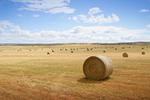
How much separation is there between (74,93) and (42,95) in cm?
182

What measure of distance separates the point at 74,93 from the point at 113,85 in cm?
289

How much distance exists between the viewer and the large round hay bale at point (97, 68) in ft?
39.4

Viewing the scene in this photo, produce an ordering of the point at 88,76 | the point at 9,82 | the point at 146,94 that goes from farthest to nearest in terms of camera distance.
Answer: the point at 88,76
the point at 9,82
the point at 146,94

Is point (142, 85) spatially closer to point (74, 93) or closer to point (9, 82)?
point (74, 93)

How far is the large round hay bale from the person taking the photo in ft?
39.4

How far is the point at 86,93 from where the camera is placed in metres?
9.16

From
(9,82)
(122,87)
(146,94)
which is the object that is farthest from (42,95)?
(146,94)

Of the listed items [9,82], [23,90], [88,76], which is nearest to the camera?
[23,90]

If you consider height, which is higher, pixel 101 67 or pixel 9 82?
pixel 101 67

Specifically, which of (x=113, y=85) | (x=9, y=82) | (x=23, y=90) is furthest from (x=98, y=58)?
(x=9, y=82)

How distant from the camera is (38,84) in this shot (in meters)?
11.2

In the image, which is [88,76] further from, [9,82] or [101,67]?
[9,82]

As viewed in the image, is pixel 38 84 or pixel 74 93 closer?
pixel 74 93

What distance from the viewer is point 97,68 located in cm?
1233
